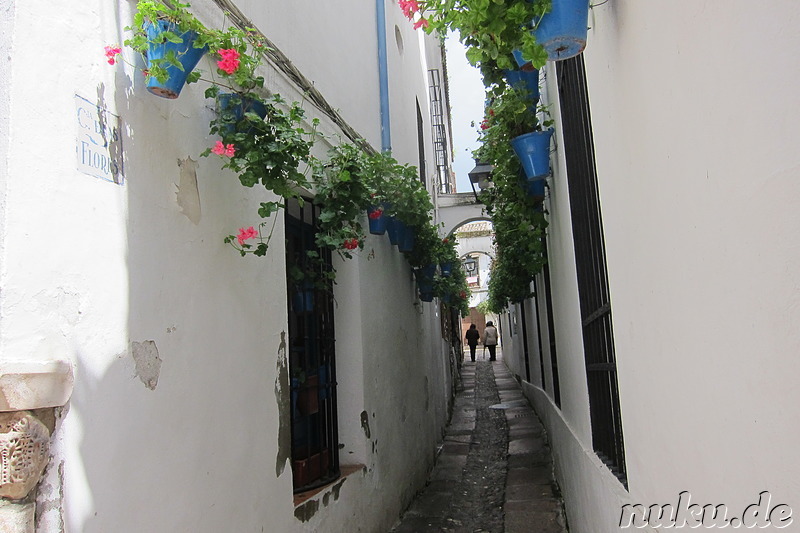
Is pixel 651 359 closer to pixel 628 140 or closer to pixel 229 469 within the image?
pixel 628 140

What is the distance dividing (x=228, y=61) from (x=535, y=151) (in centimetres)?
228

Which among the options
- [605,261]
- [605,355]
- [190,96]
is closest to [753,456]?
[605,261]

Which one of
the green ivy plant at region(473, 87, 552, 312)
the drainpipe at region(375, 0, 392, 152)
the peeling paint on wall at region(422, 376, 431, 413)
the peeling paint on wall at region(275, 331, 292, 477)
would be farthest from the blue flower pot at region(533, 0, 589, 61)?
the peeling paint on wall at region(422, 376, 431, 413)

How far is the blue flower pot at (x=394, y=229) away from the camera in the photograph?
5738 millimetres

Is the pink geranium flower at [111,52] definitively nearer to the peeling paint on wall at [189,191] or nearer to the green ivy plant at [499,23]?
the peeling paint on wall at [189,191]

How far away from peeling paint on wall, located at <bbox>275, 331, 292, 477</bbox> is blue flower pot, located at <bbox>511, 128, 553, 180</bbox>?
1939 mm

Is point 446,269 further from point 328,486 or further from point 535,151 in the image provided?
point 328,486

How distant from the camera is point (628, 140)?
2.07 m

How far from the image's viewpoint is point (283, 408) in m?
3.54

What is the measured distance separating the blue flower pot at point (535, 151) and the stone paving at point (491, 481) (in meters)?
2.84

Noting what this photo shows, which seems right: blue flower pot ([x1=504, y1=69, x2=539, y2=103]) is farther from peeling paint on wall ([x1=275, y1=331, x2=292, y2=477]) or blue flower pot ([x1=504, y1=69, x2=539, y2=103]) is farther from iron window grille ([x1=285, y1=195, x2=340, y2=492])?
peeling paint on wall ([x1=275, y1=331, x2=292, y2=477])

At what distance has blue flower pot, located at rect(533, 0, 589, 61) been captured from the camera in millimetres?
1935

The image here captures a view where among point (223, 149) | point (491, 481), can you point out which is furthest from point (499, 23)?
point (491, 481)

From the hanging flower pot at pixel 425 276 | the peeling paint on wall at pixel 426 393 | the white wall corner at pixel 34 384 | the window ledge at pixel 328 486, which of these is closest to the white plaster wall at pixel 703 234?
the white wall corner at pixel 34 384
